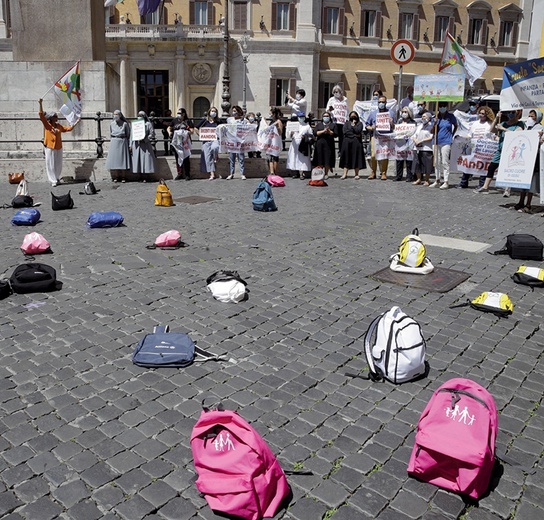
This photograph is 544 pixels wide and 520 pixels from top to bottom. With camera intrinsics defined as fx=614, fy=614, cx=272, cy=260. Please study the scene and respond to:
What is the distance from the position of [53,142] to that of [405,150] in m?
8.37

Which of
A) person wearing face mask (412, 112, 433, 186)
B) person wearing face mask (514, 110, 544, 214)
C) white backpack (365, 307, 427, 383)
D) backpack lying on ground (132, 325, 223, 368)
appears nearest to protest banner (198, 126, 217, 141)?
person wearing face mask (412, 112, 433, 186)

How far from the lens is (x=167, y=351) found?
4.57 m

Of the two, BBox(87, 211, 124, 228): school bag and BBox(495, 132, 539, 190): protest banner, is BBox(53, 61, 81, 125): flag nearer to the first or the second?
BBox(87, 211, 124, 228): school bag

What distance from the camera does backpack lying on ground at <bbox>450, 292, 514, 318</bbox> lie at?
570 cm

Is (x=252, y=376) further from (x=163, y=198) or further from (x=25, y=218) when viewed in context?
(x=163, y=198)

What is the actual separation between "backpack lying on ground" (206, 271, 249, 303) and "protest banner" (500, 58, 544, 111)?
782cm

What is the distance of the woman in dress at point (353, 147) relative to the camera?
15.6 meters

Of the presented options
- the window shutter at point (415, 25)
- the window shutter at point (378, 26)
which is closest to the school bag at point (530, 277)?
the window shutter at point (378, 26)

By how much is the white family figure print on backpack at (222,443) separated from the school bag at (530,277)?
186 inches

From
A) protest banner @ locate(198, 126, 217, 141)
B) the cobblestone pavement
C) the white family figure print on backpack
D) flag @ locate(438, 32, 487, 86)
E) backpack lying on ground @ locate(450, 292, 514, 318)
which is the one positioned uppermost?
flag @ locate(438, 32, 487, 86)

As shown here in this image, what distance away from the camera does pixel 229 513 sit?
9.53 ft

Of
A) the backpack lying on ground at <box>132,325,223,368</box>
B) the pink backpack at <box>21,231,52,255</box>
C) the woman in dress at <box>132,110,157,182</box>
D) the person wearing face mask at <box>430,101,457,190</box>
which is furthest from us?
the woman in dress at <box>132,110,157,182</box>

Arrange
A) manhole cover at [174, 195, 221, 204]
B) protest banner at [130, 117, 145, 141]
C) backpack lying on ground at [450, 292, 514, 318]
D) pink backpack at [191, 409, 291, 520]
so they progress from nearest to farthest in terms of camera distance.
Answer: pink backpack at [191, 409, 291, 520], backpack lying on ground at [450, 292, 514, 318], manhole cover at [174, 195, 221, 204], protest banner at [130, 117, 145, 141]

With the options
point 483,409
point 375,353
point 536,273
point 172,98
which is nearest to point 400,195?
point 536,273
